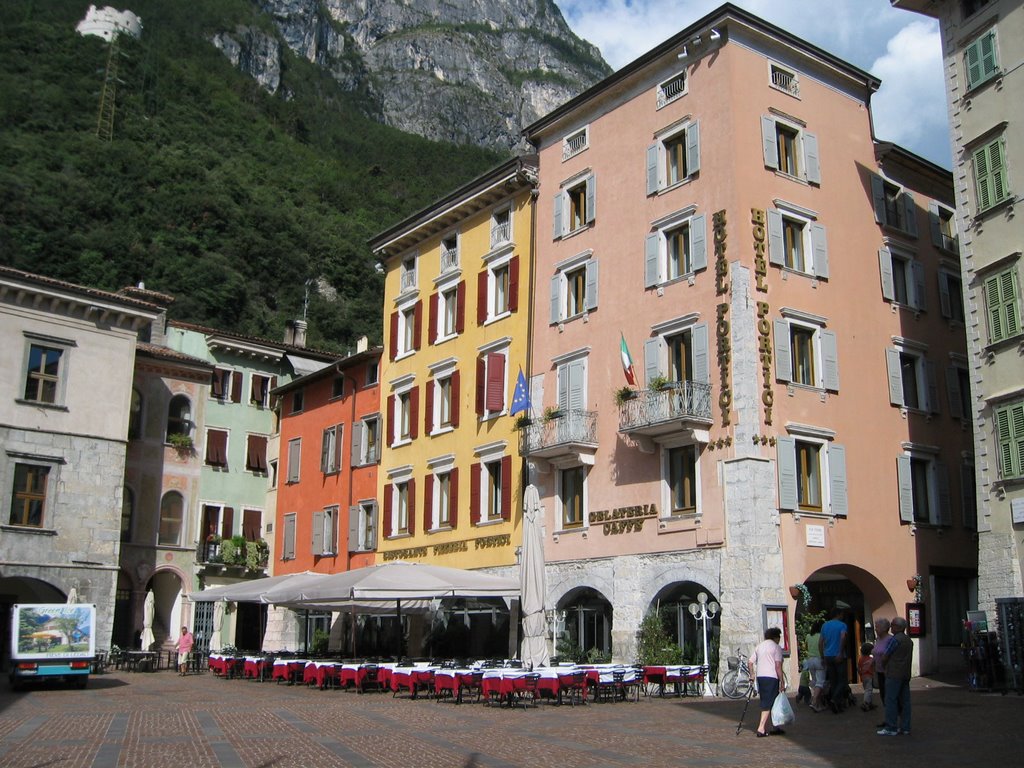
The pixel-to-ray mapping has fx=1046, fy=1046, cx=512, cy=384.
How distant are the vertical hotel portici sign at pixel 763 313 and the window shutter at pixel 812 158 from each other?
234 centimetres

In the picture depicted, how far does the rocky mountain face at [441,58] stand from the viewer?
15638cm

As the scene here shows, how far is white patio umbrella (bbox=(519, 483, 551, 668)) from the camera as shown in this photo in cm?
2252

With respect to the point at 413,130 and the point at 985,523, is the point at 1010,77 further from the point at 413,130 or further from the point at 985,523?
the point at 413,130

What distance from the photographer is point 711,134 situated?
25344 millimetres

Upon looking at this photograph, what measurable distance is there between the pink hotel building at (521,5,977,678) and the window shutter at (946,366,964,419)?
0.19 feet

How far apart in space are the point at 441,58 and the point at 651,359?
15484 centimetres

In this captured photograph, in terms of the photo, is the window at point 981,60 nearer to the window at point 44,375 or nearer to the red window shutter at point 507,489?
the red window shutter at point 507,489

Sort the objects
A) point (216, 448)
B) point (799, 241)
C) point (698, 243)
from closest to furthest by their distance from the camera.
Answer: point (698, 243), point (799, 241), point (216, 448)

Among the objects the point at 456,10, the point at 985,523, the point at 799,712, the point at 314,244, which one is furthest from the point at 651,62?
the point at 456,10

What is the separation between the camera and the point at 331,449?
38.8 metres

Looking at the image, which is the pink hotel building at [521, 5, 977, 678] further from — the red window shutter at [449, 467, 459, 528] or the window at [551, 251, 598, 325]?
the red window shutter at [449, 467, 459, 528]

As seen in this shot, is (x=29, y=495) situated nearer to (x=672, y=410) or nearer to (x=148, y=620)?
(x=148, y=620)

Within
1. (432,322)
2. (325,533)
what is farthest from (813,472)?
(325,533)

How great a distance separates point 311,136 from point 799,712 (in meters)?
105
